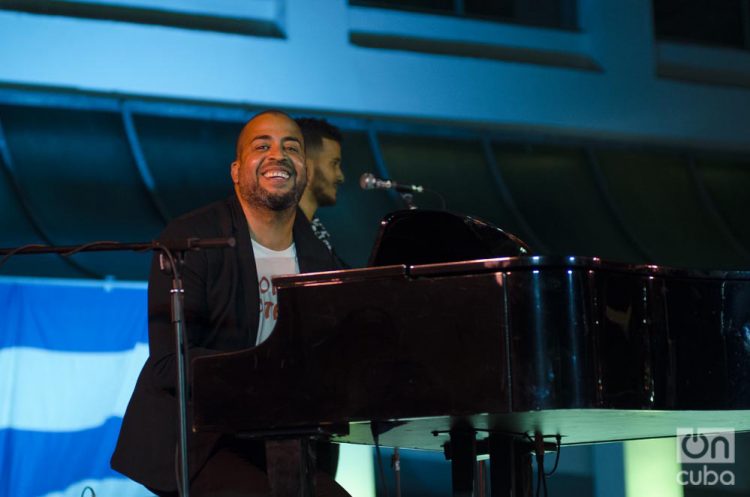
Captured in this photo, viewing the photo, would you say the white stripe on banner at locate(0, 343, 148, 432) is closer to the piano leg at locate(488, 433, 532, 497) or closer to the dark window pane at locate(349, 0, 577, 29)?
the piano leg at locate(488, 433, 532, 497)

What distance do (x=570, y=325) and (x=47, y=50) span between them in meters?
6.24

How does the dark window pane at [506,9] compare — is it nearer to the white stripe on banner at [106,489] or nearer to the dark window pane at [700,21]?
the dark window pane at [700,21]

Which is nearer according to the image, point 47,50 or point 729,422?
point 729,422

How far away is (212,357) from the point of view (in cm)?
314

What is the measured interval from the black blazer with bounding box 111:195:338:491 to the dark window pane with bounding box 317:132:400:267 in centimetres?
532

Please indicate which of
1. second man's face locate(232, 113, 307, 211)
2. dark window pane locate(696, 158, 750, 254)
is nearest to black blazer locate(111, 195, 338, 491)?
second man's face locate(232, 113, 307, 211)

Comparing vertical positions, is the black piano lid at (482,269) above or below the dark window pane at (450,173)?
below

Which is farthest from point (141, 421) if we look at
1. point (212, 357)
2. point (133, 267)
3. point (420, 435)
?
point (133, 267)

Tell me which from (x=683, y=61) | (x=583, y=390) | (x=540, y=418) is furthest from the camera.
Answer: (x=683, y=61)

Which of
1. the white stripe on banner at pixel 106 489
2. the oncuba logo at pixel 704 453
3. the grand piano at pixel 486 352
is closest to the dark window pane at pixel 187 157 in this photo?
the white stripe on banner at pixel 106 489

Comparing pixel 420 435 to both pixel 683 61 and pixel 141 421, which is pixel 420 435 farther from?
pixel 683 61

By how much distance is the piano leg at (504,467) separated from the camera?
3.73 m

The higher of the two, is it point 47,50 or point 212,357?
point 47,50

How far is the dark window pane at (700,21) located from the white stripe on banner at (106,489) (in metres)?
7.56
